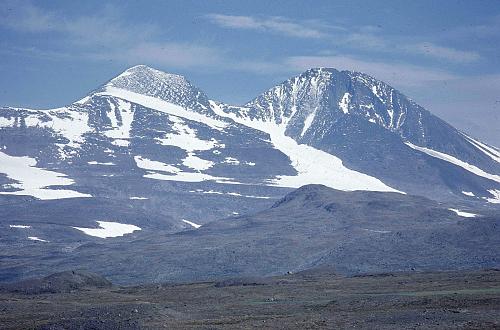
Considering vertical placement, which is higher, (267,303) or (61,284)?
(267,303)

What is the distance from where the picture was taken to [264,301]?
11038cm

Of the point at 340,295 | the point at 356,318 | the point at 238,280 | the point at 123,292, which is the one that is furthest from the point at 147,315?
the point at 238,280

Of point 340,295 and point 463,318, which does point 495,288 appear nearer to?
point 340,295

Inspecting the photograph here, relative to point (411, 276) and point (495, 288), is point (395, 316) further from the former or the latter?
point (411, 276)

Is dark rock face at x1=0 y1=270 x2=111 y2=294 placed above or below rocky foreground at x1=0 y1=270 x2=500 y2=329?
below

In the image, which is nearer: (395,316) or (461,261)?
(395,316)

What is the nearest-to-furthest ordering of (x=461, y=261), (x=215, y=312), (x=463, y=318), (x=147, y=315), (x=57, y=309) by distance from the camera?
(x=463, y=318) < (x=147, y=315) < (x=215, y=312) < (x=57, y=309) < (x=461, y=261)

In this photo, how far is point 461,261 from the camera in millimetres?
192875

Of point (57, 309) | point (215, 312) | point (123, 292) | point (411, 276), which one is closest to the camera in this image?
point (215, 312)

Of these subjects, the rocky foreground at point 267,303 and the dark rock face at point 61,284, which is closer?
the rocky foreground at point 267,303

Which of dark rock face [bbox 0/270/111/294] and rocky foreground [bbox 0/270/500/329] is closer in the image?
rocky foreground [bbox 0/270/500/329]

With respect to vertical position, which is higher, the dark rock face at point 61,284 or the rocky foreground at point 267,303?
the rocky foreground at point 267,303

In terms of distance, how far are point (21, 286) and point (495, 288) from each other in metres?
73.7

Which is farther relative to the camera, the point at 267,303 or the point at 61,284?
the point at 61,284
